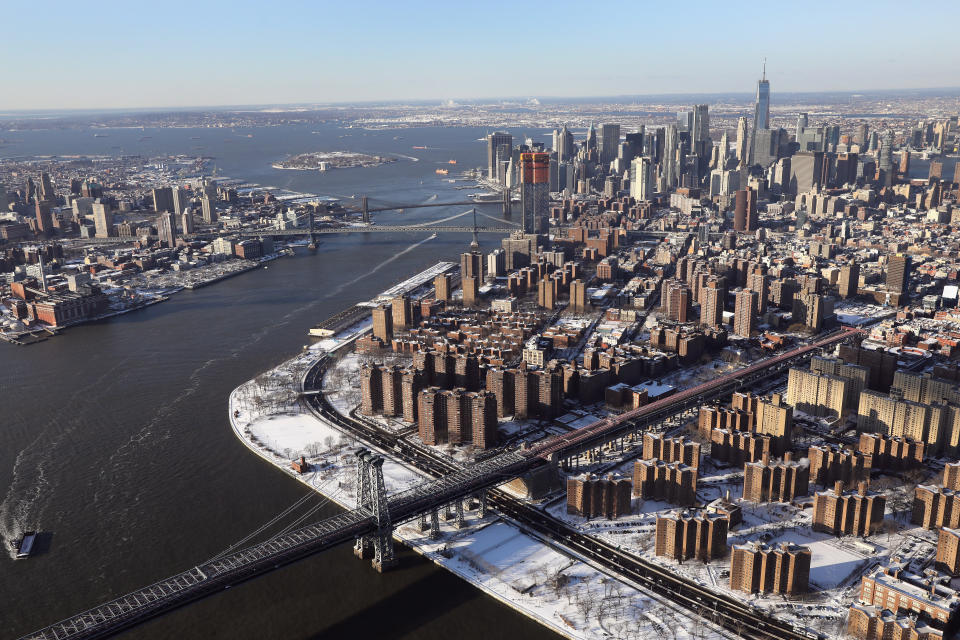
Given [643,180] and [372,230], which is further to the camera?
[643,180]

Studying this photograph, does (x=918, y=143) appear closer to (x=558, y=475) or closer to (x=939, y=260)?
(x=939, y=260)

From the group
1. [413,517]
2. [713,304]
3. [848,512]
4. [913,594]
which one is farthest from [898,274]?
[413,517]

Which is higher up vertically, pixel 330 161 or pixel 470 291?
pixel 330 161

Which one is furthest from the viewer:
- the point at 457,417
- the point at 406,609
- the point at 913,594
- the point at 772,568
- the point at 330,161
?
the point at 330,161

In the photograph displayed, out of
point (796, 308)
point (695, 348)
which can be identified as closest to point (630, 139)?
point (796, 308)

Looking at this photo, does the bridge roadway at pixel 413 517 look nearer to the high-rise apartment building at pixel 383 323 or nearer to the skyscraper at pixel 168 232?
the high-rise apartment building at pixel 383 323

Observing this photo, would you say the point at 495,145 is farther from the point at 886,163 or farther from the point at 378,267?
the point at 378,267

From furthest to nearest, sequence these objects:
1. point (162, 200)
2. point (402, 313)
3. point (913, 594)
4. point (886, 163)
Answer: point (886, 163)
point (162, 200)
point (402, 313)
point (913, 594)
